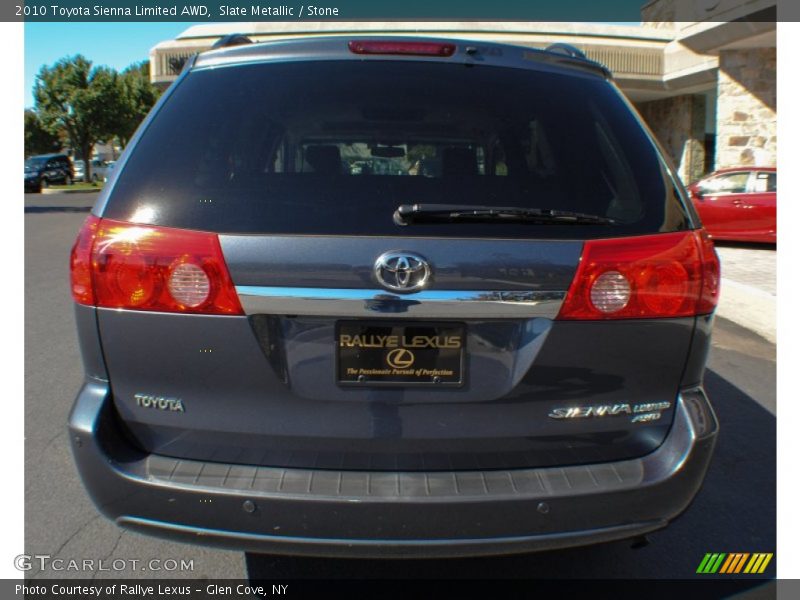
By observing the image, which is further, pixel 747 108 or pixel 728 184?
pixel 747 108

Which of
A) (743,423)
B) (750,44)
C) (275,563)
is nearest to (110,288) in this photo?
(275,563)

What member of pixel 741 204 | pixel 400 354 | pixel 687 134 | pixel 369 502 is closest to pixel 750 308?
pixel 741 204

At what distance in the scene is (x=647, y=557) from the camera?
290cm

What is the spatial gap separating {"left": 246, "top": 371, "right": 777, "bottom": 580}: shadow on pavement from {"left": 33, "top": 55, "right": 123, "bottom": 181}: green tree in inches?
1994

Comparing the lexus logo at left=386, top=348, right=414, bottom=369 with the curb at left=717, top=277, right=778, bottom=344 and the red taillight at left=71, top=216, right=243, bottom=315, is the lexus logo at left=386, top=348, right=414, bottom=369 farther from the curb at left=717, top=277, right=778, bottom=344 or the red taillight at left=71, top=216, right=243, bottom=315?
the curb at left=717, top=277, right=778, bottom=344

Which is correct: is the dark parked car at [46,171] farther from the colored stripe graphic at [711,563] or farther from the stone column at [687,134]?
the colored stripe graphic at [711,563]

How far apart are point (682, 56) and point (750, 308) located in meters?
13.7

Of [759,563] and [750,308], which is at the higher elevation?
[750,308]

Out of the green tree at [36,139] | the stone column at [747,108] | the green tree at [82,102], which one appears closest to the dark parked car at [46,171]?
the green tree at [82,102]

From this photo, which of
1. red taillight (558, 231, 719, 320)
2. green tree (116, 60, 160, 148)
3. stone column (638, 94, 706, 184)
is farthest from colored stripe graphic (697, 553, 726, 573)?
green tree (116, 60, 160, 148)

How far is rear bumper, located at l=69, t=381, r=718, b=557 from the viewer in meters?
1.99

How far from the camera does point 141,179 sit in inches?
84.7

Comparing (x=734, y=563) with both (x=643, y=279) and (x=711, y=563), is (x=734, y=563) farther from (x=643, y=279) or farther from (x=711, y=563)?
(x=643, y=279)

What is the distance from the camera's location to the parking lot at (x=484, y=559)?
9.16 ft
